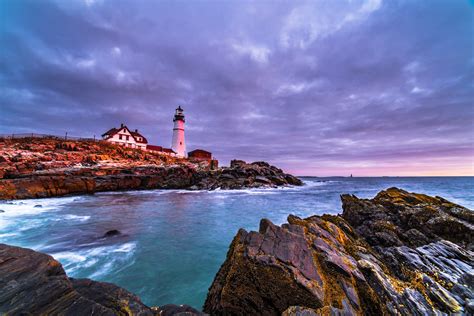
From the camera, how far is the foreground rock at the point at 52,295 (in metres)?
2.59

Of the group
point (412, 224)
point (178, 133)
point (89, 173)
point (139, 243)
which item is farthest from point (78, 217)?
point (178, 133)

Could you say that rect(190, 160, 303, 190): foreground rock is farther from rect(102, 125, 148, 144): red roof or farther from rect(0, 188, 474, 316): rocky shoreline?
rect(0, 188, 474, 316): rocky shoreline

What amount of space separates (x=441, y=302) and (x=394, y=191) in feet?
35.2

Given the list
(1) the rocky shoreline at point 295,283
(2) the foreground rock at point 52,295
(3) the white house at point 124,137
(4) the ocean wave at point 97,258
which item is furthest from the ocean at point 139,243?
(3) the white house at point 124,137

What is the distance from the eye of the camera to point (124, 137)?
184ft

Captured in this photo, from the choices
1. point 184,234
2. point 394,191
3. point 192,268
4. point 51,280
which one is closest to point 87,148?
point 184,234

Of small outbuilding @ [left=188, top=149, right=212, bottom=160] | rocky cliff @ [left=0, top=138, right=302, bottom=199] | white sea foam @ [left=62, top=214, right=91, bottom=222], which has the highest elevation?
small outbuilding @ [left=188, top=149, right=212, bottom=160]

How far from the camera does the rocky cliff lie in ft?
79.3

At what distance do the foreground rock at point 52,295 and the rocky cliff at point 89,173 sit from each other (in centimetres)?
2694

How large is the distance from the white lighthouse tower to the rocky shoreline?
6022 cm

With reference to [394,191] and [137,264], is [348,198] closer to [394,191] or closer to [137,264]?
[394,191]

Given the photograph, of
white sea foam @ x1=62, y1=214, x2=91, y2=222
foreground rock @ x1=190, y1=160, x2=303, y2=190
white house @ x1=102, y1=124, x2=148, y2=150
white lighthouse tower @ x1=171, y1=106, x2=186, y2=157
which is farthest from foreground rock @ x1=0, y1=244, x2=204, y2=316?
white lighthouse tower @ x1=171, y1=106, x2=186, y2=157

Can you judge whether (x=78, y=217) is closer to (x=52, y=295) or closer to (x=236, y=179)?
(x=52, y=295)

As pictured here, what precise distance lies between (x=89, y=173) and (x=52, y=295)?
3371 cm
